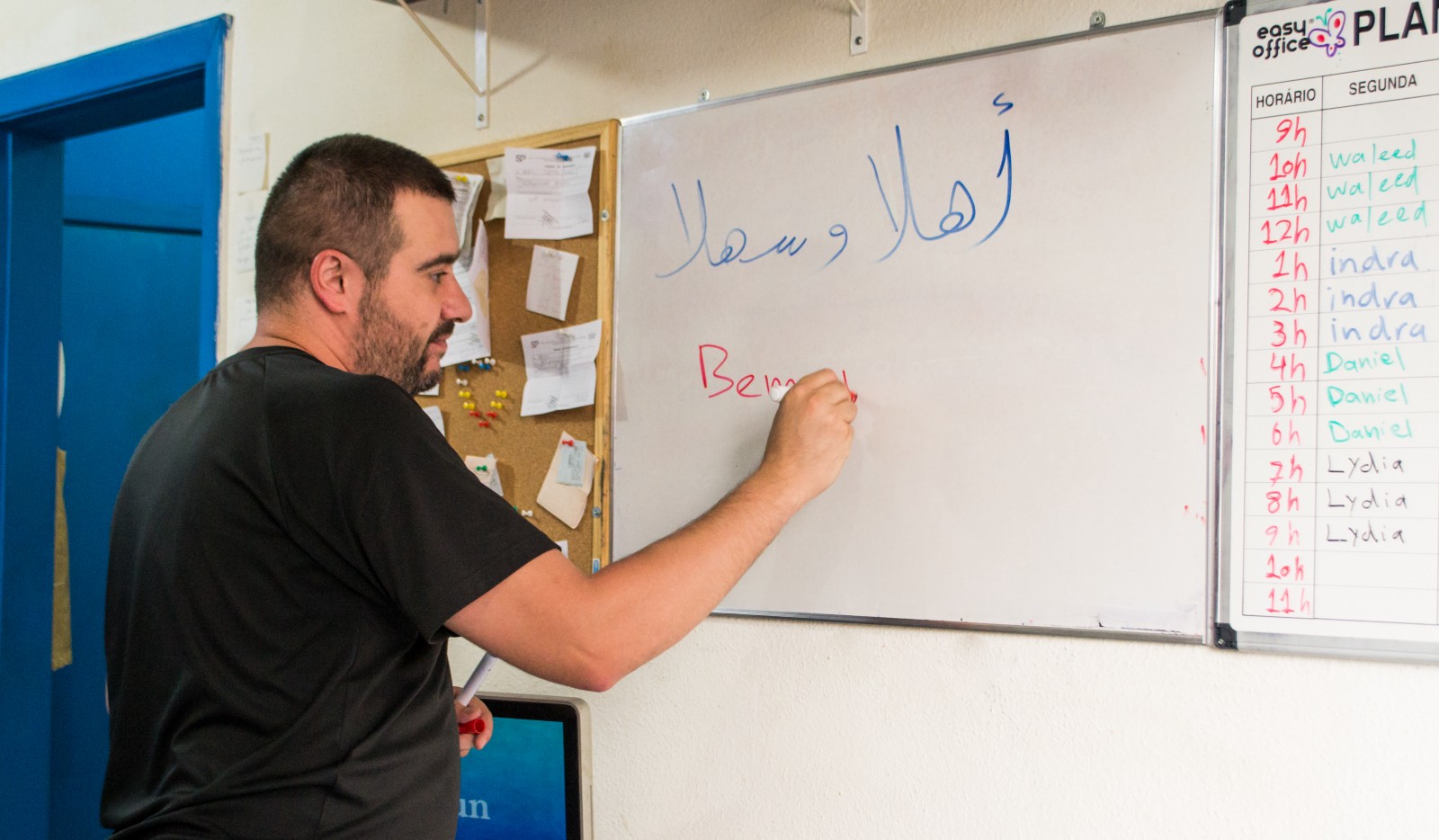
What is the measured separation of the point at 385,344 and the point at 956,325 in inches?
26.5

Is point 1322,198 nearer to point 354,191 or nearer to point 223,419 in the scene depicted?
point 354,191

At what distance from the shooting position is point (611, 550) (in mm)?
1411

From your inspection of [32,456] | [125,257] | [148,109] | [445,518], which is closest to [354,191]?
[445,518]

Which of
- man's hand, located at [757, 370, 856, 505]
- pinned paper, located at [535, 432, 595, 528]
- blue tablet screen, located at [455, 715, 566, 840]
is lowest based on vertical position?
blue tablet screen, located at [455, 715, 566, 840]

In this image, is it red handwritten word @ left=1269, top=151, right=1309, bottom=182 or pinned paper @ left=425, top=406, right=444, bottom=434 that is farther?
pinned paper @ left=425, top=406, right=444, bottom=434

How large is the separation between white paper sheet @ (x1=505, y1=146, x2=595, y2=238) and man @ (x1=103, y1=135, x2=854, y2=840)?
1.87ft

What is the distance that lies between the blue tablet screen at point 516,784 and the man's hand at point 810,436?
498 mm

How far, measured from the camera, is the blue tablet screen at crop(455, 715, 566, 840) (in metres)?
1.31

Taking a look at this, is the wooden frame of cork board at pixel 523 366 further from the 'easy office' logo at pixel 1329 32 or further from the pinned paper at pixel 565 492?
the 'easy office' logo at pixel 1329 32

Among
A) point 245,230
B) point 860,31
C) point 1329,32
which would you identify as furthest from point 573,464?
point 1329,32

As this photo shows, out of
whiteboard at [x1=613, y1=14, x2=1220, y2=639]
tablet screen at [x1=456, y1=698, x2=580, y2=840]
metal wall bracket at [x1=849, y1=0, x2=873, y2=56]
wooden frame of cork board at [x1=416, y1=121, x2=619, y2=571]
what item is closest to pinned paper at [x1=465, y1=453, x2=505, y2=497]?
wooden frame of cork board at [x1=416, y1=121, x2=619, y2=571]

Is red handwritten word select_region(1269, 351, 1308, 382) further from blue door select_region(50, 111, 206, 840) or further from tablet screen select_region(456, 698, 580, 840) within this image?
blue door select_region(50, 111, 206, 840)

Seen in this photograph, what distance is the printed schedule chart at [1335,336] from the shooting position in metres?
0.97

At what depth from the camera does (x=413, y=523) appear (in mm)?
827
